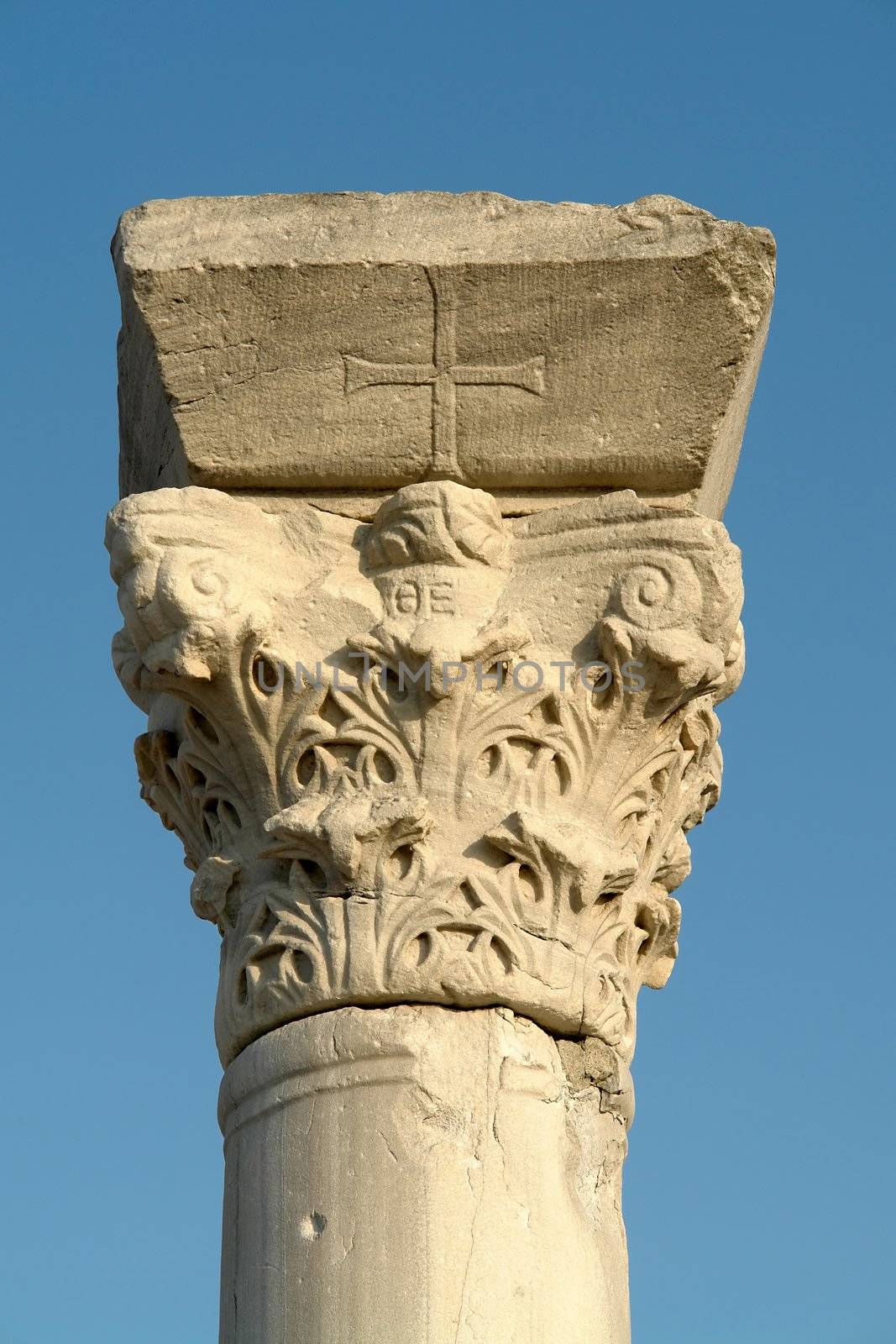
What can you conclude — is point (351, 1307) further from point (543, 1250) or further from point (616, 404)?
point (616, 404)

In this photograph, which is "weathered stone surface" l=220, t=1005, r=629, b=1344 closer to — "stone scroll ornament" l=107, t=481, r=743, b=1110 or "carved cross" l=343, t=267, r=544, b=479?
"stone scroll ornament" l=107, t=481, r=743, b=1110

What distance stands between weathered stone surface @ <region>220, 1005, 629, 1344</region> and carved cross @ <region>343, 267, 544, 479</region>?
1.85 meters

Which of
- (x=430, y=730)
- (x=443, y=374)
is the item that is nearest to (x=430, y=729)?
(x=430, y=730)

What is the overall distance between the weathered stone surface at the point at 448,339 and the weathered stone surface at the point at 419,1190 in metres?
1.76

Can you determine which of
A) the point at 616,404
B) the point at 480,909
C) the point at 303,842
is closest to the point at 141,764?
Answer: the point at 303,842

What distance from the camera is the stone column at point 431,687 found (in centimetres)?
604

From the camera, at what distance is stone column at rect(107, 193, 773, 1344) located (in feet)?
19.8

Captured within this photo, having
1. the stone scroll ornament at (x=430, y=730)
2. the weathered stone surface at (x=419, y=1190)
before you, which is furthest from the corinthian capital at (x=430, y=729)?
the weathered stone surface at (x=419, y=1190)

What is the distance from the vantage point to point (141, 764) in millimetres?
7004

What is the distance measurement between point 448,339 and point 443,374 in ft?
0.36

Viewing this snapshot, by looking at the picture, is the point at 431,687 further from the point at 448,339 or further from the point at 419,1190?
the point at 419,1190

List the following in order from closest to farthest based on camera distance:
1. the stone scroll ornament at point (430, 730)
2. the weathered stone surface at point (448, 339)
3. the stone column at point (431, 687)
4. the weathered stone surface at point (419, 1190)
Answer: the weathered stone surface at point (419, 1190) < the stone column at point (431, 687) < the stone scroll ornament at point (430, 730) < the weathered stone surface at point (448, 339)

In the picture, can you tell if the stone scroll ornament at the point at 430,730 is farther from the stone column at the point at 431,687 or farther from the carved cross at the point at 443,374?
the carved cross at the point at 443,374

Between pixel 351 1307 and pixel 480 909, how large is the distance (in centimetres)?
116
